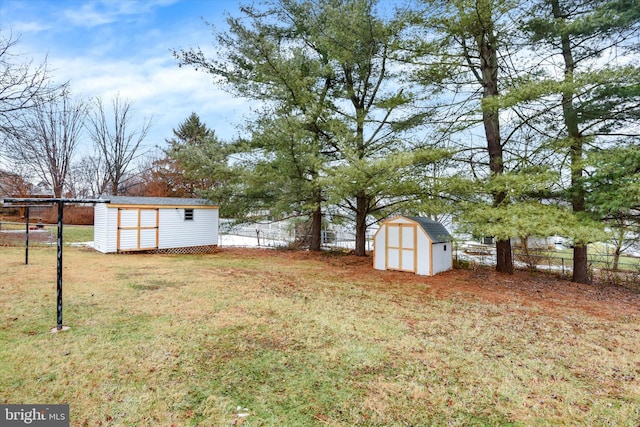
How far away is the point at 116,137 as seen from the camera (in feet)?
71.8

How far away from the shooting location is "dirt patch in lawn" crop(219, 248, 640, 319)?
557 cm

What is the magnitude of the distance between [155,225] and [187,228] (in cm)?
116

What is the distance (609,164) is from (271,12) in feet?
35.3

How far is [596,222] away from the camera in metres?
6.14

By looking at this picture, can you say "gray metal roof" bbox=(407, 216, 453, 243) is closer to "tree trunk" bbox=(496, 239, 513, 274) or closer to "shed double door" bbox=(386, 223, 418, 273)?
"shed double door" bbox=(386, 223, 418, 273)

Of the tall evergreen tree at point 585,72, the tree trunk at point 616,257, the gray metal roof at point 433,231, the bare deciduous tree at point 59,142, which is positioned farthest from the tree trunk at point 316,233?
the bare deciduous tree at point 59,142

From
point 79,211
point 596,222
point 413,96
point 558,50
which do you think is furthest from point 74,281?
point 79,211

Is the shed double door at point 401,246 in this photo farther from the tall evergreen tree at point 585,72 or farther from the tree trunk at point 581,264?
the tree trunk at point 581,264

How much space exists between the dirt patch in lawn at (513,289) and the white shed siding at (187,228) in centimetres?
607

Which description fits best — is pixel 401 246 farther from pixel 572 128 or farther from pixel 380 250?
pixel 572 128

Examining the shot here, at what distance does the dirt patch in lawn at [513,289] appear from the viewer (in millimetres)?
5566

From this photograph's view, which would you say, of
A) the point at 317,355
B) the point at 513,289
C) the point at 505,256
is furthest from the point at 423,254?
the point at 317,355

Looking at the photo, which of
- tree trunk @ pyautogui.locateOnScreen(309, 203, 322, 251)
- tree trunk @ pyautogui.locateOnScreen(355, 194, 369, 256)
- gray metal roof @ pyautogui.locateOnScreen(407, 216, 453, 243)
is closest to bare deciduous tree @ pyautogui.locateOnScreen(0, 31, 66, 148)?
tree trunk @ pyautogui.locateOnScreen(309, 203, 322, 251)

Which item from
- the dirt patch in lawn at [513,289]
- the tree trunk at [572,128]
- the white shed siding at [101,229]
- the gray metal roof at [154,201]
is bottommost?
the dirt patch in lawn at [513,289]
